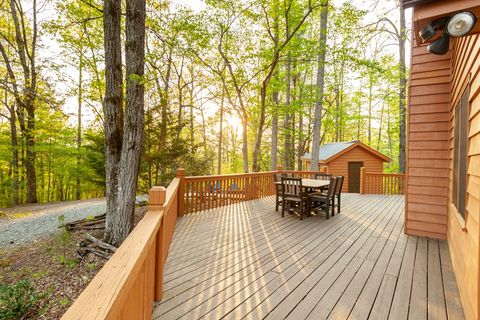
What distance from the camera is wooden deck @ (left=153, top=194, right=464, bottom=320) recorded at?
85.7 inches

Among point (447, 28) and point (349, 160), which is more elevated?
point (447, 28)

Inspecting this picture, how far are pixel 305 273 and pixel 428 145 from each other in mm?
3144

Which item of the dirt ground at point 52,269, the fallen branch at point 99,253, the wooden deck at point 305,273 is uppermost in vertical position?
the wooden deck at point 305,273

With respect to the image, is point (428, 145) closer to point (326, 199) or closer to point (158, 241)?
point (326, 199)

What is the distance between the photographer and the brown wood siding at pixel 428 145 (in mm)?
4008

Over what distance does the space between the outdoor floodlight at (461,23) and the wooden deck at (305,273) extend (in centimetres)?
231

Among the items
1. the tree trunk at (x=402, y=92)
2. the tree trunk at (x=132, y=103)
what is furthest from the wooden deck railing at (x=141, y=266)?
the tree trunk at (x=402, y=92)

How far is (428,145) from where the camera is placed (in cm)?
414

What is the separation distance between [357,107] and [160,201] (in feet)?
75.0

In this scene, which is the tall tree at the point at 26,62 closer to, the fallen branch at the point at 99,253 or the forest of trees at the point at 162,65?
the forest of trees at the point at 162,65

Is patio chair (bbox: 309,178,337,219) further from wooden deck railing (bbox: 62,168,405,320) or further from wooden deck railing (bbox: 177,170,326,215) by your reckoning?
wooden deck railing (bbox: 62,168,405,320)

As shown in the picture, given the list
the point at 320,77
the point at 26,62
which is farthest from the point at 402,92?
the point at 26,62

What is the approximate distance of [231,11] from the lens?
33.8 feet

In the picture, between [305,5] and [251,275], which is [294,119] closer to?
[305,5]
